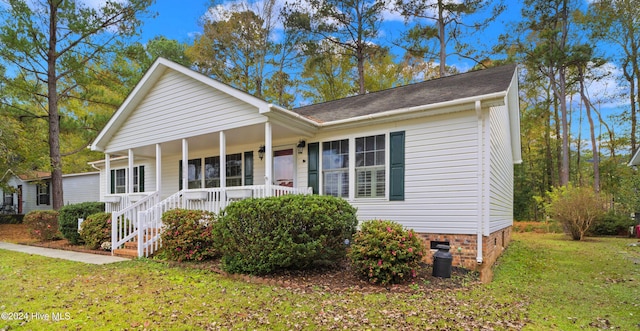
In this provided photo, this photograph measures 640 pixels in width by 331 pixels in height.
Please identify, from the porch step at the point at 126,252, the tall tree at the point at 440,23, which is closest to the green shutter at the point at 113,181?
the porch step at the point at 126,252

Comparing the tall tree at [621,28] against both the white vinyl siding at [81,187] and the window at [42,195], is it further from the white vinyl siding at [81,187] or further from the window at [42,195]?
the window at [42,195]

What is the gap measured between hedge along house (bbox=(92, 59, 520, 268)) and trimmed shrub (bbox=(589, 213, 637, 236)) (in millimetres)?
8193

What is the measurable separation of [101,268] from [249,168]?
4.62 meters

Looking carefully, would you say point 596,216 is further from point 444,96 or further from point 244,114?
point 244,114

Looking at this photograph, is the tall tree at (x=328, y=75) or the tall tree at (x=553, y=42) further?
the tall tree at (x=328, y=75)

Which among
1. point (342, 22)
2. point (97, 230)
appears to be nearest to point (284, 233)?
point (97, 230)

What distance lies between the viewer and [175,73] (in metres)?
9.97

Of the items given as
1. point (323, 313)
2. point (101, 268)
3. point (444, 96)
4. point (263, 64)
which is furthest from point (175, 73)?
point (263, 64)

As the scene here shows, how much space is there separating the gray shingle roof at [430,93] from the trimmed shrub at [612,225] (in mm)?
10616

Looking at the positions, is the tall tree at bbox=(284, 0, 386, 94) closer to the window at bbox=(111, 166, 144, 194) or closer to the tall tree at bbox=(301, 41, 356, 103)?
the tall tree at bbox=(301, 41, 356, 103)

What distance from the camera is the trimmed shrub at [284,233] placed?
5.73 meters

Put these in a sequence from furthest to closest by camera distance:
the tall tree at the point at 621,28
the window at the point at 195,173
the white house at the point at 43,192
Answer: the white house at the point at 43,192
the tall tree at the point at 621,28
the window at the point at 195,173

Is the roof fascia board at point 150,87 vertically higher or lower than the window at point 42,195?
higher

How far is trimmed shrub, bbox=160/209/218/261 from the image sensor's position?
24.0 ft
